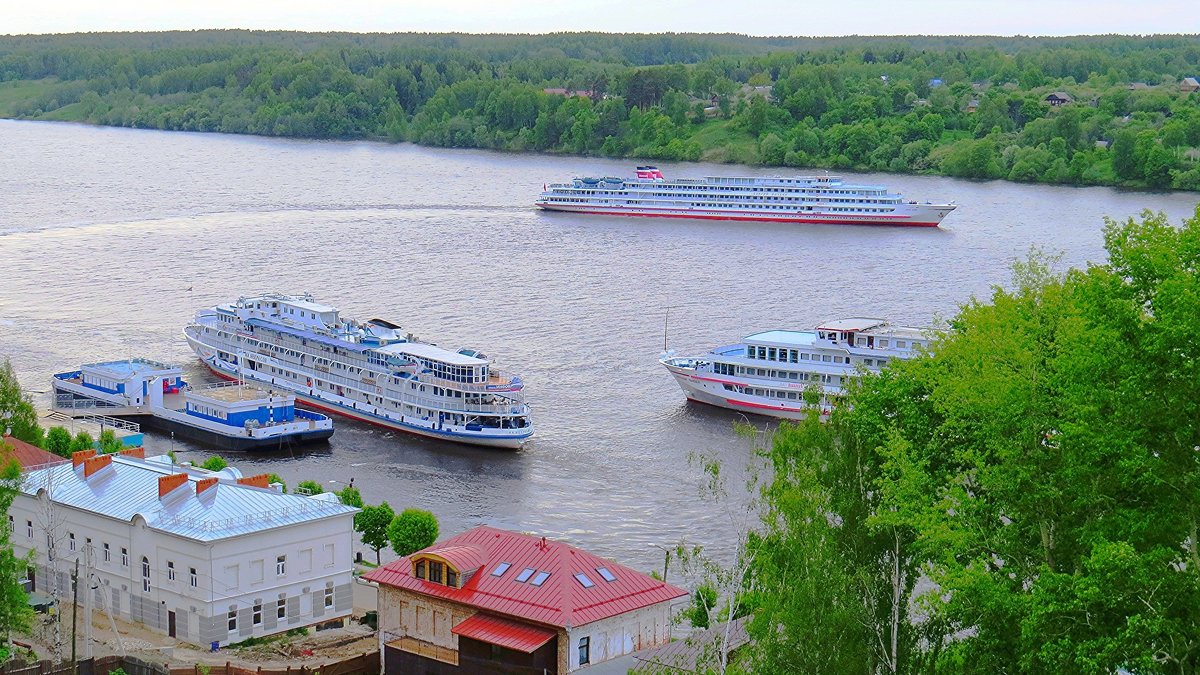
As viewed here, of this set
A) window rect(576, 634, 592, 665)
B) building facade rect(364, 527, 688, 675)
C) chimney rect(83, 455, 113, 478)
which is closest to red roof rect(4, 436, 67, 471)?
chimney rect(83, 455, 113, 478)

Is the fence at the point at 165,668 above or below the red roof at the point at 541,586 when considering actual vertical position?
below

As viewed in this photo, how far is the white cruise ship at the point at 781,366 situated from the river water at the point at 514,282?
3.85 feet

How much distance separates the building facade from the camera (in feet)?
89.9

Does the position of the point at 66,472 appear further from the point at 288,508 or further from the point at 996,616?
the point at 996,616

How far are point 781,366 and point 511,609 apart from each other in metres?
31.4

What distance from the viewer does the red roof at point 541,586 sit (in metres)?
27.8

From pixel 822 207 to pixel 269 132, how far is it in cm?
9418

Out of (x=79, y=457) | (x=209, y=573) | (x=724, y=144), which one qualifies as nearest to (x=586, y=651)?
(x=209, y=573)

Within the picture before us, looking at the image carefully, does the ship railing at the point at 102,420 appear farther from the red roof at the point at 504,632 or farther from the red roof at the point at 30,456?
the red roof at the point at 504,632

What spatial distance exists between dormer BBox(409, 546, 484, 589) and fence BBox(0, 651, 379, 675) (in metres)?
1.71

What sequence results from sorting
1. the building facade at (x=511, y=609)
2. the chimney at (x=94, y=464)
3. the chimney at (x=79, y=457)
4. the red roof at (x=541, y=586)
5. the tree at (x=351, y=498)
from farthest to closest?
1. the tree at (x=351, y=498)
2. the chimney at (x=79, y=457)
3. the chimney at (x=94, y=464)
4. the red roof at (x=541, y=586)
5. the building facade at (x=511, y=609)

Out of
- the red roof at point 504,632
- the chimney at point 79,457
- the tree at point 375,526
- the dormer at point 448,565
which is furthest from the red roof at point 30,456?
the red roof at point 504,632

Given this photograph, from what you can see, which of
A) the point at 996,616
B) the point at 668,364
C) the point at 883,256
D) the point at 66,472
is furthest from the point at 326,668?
the point at 883,256

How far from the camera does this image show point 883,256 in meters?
93.8
